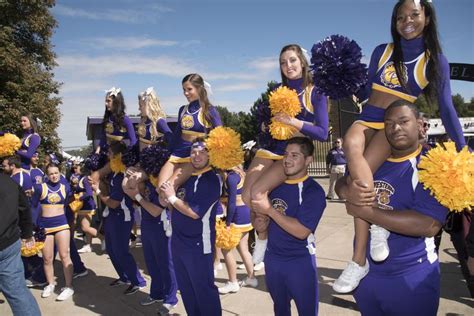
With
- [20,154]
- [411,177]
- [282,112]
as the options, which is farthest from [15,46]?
[411,177]

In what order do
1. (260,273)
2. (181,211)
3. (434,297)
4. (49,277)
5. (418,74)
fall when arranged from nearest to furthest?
1. (434,297)
2. (418,74)
3. (181,211)
4. (49,277)
5. (260,273)

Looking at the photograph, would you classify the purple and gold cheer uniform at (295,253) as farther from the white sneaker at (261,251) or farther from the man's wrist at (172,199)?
the man's wrist at (172,199)

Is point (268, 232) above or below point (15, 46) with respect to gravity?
below

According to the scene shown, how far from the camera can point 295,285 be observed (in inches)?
110

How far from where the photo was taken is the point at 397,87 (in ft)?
8.14

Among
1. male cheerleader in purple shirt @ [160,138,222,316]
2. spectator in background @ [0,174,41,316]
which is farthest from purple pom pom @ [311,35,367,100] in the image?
spectator in background @ [0,174,41,316]

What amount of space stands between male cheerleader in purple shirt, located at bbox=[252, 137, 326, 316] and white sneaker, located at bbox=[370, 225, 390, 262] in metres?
0.65

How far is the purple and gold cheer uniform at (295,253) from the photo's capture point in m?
2.80

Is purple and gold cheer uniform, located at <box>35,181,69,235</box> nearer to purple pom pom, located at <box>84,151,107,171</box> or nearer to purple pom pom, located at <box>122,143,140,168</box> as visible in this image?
purple pom pom, located at <box>84,151,107,171</box>

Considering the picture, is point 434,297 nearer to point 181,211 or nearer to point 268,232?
point 268,232

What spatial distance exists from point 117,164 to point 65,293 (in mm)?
2015

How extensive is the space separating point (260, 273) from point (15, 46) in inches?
659

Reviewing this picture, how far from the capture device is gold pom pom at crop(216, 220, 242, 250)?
504cm

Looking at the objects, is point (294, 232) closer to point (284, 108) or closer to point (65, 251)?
point (284, 108)
